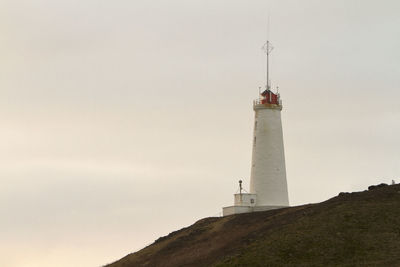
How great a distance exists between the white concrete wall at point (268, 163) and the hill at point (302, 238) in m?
3.85

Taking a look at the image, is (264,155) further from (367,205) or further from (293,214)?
(367,205)

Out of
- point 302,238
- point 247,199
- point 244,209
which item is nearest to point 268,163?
point 247,199

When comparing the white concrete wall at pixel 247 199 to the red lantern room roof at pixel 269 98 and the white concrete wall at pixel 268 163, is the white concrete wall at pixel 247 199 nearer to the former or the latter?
the white concrete wall at pixel 268 163

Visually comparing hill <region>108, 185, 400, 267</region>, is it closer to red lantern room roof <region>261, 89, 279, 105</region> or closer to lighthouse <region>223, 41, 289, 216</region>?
lighthouse <region>223, 41, 289, 216</region>

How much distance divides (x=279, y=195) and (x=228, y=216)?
4.87m

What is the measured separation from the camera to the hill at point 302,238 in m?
56.8

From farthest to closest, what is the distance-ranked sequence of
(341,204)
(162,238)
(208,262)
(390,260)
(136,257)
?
1. (162,238)
2. (136,257)
3. (341,204)
4. (208,262)
5. (390,260)

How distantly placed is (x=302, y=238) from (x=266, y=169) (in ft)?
57.4

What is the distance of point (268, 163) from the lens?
7675 cm

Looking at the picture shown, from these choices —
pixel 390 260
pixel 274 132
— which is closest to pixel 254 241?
pixel 390 260

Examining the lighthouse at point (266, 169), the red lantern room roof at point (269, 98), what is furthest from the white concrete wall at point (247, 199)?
the red lantern room roof at point (269, 98)

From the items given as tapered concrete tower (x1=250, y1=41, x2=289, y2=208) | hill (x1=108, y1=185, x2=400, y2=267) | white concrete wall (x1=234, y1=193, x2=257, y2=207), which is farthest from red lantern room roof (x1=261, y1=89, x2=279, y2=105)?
hill (x1=108, y1=185, x2=400, y2=267)

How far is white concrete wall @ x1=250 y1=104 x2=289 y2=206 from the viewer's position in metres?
76.7

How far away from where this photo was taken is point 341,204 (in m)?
66.2
